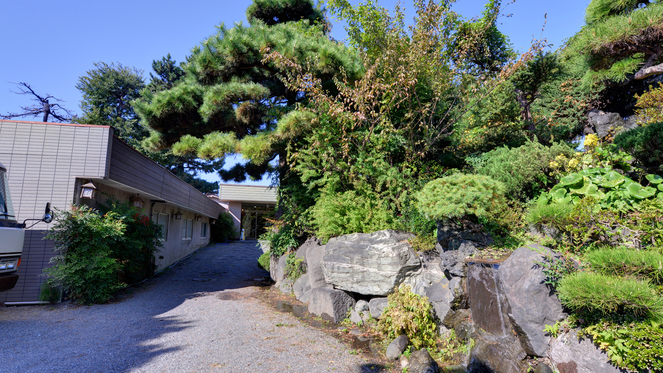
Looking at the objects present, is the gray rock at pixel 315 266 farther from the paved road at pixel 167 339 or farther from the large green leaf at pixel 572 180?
the large green leaf at pixel 572 180

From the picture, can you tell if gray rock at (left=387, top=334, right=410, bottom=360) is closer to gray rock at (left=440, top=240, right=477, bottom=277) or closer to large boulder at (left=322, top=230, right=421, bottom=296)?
large boulder at (left=322, top=230, right=421, bottom=296)

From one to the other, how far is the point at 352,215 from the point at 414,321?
2.34m

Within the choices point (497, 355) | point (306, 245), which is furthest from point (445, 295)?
point (306, 245)

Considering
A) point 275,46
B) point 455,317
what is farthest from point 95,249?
point 455,317

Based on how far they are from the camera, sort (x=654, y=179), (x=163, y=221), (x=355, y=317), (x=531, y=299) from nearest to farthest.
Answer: (x=531, y=299), (x=654, y=179), (x=355, y=317), (x=163, y=221)

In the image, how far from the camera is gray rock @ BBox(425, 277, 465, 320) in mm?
4352

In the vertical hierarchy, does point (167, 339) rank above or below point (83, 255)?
below

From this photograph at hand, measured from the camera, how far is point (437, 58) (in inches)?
289

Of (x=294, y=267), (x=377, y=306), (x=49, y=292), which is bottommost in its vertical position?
(x=377, y=306)

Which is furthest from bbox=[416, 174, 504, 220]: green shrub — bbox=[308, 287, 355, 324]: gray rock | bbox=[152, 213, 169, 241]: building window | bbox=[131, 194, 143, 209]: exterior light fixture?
bbox=[152, 213, 169, 241]: building window

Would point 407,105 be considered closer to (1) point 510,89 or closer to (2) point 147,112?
(1) point 510,89

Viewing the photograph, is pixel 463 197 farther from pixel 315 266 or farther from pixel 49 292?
pixel 49 292

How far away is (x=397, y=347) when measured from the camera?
14.1ft

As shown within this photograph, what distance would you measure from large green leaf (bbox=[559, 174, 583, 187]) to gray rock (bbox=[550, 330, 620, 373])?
2159 millimetres
